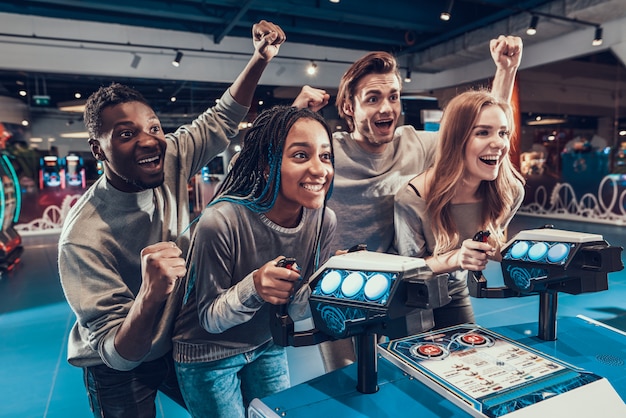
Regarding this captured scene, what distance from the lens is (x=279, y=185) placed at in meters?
1.13

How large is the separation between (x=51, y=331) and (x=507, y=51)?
11.3 feet

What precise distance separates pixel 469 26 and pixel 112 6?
5114 mm

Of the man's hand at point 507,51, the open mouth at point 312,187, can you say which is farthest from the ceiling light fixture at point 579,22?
the open mouth at point 312,187

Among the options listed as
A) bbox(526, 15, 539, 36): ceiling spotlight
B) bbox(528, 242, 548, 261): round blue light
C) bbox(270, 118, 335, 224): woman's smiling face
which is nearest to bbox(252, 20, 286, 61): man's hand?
bbox(270, 118, 335, 224): woman's smiling face

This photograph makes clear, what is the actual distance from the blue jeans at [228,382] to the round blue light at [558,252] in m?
0.85

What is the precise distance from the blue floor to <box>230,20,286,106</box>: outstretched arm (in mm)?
1676

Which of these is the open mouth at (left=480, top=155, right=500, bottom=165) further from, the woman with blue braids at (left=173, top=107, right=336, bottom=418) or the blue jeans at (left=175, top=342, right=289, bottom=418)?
the blue jeans at (left=175, top=342, right=289, bottom=418)

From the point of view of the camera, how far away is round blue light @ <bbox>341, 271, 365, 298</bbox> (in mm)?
882

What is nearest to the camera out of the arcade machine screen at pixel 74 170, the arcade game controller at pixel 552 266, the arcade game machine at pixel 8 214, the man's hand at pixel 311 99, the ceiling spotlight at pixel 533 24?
the arcade game controller at pixel 552 266

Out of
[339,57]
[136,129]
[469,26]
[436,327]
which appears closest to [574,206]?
[469,26]

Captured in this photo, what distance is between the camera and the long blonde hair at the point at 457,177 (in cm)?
147

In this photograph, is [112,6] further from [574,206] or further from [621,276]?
[574,206]

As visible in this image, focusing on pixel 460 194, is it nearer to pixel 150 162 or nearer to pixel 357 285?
pixel 357 285

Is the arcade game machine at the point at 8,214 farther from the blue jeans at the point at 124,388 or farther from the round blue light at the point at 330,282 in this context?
the round blue light at the point at 330,282
